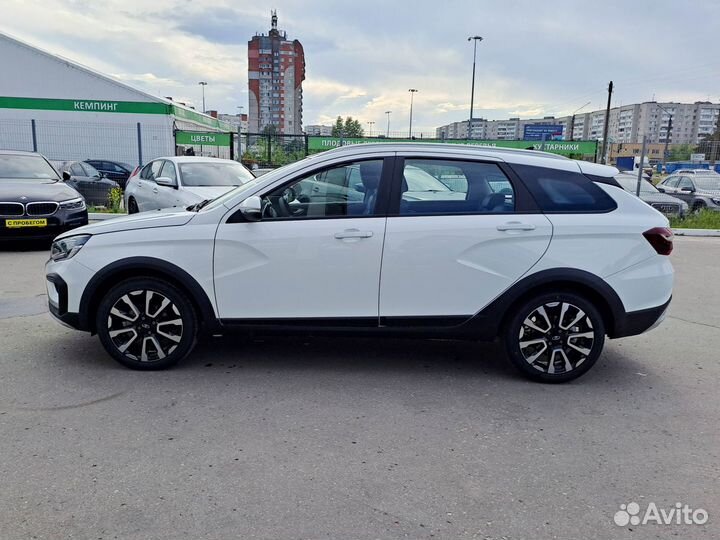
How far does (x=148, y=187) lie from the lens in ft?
35.7

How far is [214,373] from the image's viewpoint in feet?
14.4

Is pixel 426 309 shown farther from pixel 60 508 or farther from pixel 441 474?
pixel 60 508

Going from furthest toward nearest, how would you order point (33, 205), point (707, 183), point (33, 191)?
point (707, 183), point (33, 191), point (33, 205)

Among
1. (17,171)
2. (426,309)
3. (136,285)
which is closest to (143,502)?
(136,285)

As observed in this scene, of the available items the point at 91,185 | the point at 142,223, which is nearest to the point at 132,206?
the point at 91,185

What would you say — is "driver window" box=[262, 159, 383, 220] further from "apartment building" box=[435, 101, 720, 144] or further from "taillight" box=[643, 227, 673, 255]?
"apartment building" box=[435, 101, 720, 144]

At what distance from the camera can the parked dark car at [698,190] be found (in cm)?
1620

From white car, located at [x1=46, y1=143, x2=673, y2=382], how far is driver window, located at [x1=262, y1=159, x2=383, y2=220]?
0.03ft

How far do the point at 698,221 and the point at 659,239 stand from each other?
40.5 ft

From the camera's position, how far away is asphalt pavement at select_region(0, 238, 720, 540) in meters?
2.66

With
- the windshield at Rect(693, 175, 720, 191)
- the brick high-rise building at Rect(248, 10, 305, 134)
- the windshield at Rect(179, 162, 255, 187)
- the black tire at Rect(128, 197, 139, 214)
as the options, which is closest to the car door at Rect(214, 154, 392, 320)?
the windshield at Rect(179, 162, 255, 187)

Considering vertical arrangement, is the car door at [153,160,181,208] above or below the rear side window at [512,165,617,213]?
below

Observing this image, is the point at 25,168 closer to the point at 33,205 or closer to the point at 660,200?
the point at 33,205

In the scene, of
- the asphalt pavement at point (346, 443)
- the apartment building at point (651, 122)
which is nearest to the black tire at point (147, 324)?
the asphalt pavement at point (346, 443)
